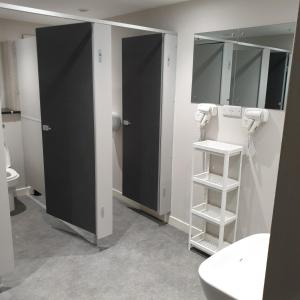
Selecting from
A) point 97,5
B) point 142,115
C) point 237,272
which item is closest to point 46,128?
point 142,115

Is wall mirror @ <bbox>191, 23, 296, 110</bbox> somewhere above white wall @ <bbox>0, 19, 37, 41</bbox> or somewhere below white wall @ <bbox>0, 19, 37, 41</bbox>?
below

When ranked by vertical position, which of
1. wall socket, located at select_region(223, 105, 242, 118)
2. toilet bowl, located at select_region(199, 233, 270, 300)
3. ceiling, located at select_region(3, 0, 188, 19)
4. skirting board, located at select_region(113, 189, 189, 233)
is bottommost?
skirting board, located at select_region(113, 189, 189, 233)

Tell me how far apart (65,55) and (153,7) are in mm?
1034

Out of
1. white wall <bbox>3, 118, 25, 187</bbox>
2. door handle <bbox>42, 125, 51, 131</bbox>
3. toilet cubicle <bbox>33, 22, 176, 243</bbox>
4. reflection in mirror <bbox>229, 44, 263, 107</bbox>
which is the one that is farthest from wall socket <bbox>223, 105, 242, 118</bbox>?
white wall <bbox>3, 118, 25, 187</bbox>

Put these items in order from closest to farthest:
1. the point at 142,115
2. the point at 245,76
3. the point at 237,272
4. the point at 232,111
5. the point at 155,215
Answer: the point at 237,272
the point at 245,76
the point at 232,111
the point at 142,115
the point at 155,215

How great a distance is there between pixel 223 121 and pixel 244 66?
483 millimetres

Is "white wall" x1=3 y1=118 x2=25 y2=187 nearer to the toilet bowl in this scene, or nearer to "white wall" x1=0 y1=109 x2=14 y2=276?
"white wall" x1=0 y1=109 x2=14 y2=276

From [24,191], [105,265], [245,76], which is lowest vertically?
[105,265]

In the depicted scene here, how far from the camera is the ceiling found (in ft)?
8.97

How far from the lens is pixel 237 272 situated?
120 cm

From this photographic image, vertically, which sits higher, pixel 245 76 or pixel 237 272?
pixel 245 76

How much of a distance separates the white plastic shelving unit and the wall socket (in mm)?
245

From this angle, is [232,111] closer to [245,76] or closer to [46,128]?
[245,76]

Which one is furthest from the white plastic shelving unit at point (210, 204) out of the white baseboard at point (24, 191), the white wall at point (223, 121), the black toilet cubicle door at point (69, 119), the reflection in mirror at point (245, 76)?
the white baseboard at point (24, 191)
